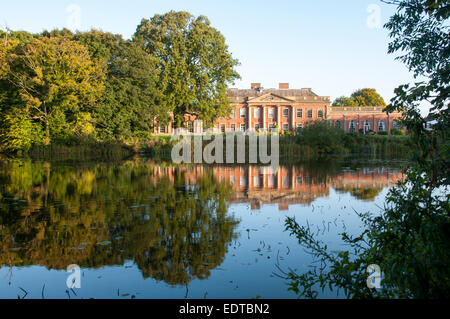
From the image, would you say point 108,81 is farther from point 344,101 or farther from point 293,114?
point 344,101

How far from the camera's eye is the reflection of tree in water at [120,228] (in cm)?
496

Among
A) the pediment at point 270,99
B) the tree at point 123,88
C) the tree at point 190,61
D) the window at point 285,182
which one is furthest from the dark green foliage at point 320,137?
the pediment at point 270,99

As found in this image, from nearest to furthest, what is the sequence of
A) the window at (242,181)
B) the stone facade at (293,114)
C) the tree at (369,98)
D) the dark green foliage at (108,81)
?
1. the window at (242,181)
2. the dark green foliage at (108,81)
3. the stone facade at (293,114)
4. the tree at (369,98)

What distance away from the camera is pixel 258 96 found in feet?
219

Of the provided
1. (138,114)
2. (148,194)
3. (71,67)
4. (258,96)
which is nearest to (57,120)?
(71,67)

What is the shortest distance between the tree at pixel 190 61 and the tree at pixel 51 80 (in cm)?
989

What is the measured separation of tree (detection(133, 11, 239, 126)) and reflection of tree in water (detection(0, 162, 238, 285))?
29162 millimetres

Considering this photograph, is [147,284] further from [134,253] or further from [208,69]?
[208,69]

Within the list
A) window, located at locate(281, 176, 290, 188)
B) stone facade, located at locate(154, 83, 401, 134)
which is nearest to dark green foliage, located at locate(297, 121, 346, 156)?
window, located at locate(281, 176, 290, 188)

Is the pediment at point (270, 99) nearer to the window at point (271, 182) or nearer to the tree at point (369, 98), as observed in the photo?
the tree at point (369, 98)

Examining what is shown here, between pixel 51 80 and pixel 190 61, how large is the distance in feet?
53.9

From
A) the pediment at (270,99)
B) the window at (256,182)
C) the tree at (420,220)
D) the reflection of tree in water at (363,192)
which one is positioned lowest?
the reflection of tree in water at (363,192)

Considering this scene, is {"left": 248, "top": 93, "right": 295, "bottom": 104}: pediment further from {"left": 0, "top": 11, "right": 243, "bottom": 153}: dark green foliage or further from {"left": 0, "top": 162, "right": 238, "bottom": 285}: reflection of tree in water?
{"left": 0, "top": 162, "right": 238, "bottom": 285}: reflection of tree in water
